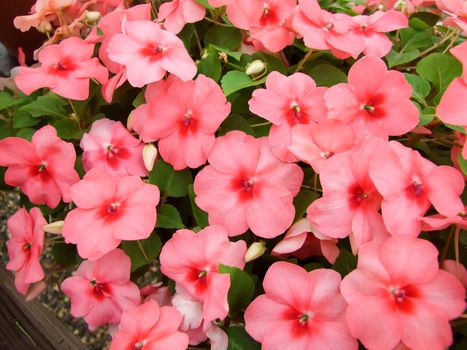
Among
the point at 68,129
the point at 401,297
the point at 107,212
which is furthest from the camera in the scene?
the point at 68,129

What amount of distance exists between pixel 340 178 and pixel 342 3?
428 millimetres

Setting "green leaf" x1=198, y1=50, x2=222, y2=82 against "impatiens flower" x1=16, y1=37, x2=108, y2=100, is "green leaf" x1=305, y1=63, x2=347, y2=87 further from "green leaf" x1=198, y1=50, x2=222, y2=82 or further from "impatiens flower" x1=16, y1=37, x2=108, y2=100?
"impatiens flower" x1=16, y1=37, x2=108, y2=100

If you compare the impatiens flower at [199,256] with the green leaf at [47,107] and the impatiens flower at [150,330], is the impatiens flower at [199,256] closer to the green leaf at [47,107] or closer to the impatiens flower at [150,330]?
the impatiens flower at [150,330]

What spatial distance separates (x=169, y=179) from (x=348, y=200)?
0.22m

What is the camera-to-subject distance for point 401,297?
0.42 metres

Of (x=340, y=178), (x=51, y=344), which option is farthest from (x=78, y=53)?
(x=51, y=344)

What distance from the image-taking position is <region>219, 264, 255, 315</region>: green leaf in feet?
1.58

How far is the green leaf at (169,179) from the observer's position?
1.89ft

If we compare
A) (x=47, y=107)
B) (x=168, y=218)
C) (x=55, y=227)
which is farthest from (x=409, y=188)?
(x=47, y=107)

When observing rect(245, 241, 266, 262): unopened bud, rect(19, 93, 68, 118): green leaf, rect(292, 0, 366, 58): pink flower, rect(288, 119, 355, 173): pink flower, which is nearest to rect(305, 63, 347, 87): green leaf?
rect(292, 0, 366, 58): pink flower

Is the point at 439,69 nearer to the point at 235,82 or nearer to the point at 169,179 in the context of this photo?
the point at 235,82

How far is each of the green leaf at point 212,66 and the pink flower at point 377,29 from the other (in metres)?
0.18

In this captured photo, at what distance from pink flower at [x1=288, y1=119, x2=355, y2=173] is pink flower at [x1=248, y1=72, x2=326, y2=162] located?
0.09 feet

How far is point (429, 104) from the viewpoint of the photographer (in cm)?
63
